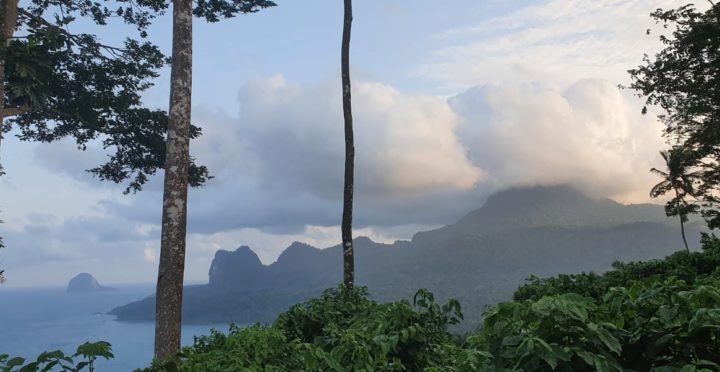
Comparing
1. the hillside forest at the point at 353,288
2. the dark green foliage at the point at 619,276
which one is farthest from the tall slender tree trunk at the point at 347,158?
the dark green foliage at the point at 619,276

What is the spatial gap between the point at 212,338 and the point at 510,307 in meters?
4.67

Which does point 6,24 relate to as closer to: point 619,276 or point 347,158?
point 347,158

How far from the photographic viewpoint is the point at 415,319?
4.60 metres

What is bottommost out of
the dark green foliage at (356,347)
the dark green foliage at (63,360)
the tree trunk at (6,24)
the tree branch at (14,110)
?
the dark green foliage at (356,347)

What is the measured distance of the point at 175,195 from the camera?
9922 millimetres

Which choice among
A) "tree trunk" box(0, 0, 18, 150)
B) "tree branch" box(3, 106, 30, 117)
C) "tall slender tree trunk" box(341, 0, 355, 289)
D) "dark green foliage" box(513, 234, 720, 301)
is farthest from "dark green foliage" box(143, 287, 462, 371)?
"tree branch" box(3, 106, 30, 117)

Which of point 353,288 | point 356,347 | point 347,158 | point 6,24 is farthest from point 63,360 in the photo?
point 6,24

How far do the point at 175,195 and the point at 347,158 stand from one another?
18.9 ft

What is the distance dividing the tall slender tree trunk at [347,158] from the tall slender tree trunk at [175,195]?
4367 millimetres

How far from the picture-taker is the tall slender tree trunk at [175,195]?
9508mm

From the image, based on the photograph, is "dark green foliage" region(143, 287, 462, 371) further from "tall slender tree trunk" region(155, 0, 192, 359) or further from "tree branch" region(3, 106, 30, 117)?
"tree branch" region(3, 106, 30, 117)

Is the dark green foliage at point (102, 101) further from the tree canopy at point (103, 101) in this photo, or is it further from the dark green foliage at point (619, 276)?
the dark green foliage at point (619, 276)

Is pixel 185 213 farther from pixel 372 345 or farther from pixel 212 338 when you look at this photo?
pixel 372 345

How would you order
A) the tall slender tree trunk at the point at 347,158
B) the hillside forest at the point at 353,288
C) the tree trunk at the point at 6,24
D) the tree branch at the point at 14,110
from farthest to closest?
the tree branch at the point at 14,110
the tree trunk at the point at 6,24
the tall slender tree trunk at the point at 347,158
the hillside forest at the point at 353,288
